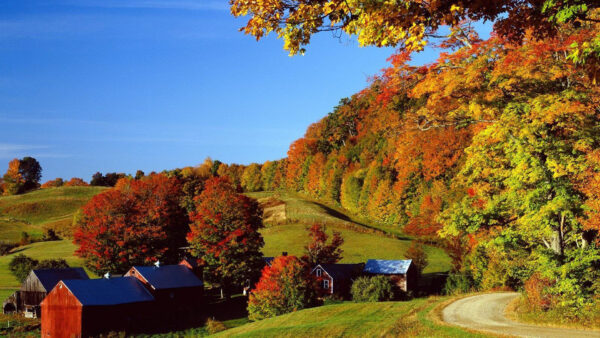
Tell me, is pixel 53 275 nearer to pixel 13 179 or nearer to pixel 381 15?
pixel 381 15

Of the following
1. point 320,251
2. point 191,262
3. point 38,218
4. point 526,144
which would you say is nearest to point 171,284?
point 191,262

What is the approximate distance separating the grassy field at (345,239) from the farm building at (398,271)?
8643 mm

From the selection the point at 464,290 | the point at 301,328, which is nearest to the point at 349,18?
the point at 301,328

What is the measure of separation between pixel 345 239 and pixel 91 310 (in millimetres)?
48574

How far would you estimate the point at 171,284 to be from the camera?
5528cm

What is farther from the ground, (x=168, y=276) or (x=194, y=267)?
(x=194, y=267)

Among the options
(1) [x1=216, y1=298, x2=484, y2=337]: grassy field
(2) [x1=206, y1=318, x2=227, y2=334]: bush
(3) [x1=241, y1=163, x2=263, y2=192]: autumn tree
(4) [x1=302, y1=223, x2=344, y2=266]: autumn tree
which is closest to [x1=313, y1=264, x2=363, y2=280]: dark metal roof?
(4) [x1=302, y1=223, x2=344, y2=266]: autumn tree

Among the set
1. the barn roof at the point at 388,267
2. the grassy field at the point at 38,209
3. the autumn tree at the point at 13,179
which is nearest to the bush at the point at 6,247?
the grassy field at the point at 38,209

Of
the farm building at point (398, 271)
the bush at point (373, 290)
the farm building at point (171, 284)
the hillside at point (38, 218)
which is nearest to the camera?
the bush at point (373, 290)

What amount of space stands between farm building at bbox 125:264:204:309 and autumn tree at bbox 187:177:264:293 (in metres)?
2.41

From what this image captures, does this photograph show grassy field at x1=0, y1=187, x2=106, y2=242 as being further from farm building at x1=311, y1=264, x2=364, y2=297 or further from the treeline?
the treeline

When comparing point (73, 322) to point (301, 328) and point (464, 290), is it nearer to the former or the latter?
point (301, 328)

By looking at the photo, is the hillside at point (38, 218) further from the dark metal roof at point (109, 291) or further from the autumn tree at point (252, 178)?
the autumn tree at point (252, 178)

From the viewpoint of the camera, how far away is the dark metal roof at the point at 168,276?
54.6m
